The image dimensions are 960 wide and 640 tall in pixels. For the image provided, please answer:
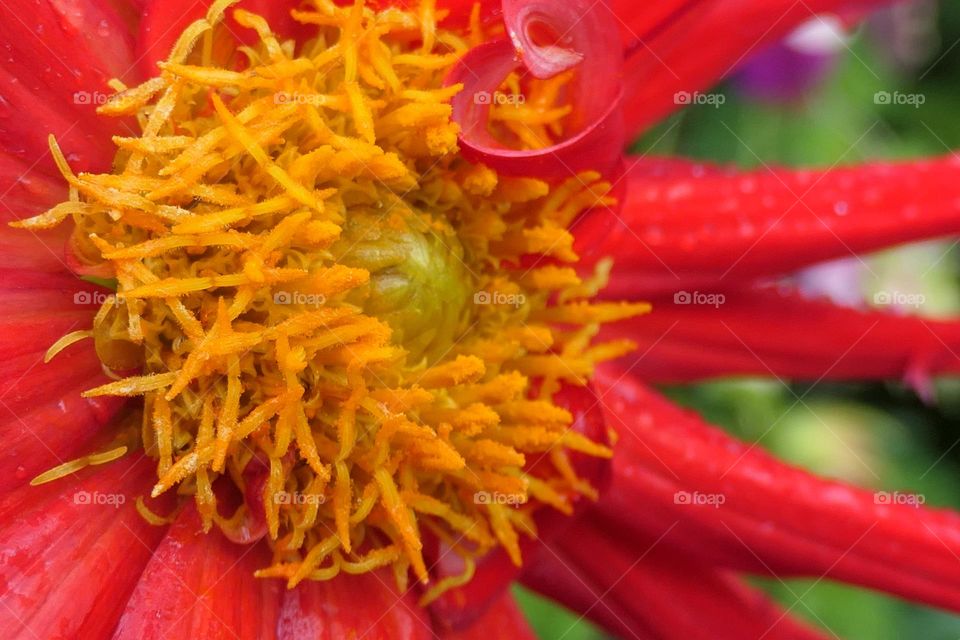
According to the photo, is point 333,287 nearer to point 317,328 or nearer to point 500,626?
point 317,328

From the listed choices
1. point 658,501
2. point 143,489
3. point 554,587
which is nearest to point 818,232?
point 658,501

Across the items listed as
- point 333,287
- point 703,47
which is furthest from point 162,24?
point 703,47

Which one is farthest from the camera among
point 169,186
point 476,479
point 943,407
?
point 943,407

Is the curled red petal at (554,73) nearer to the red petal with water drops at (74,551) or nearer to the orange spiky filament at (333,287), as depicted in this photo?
the orange spiky filament at (333,287)

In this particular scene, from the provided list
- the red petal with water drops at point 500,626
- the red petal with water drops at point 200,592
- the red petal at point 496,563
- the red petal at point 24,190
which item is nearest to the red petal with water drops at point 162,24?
the red petal at point 24,190

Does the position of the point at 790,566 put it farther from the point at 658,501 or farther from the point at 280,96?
the point at 280,96

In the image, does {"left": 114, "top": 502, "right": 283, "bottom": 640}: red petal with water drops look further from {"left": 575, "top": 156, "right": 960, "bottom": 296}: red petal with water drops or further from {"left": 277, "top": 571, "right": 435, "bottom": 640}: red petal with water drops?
{"left": 575, "top": 156, "right": 960, "bottom": 296}: red petal with water drops
